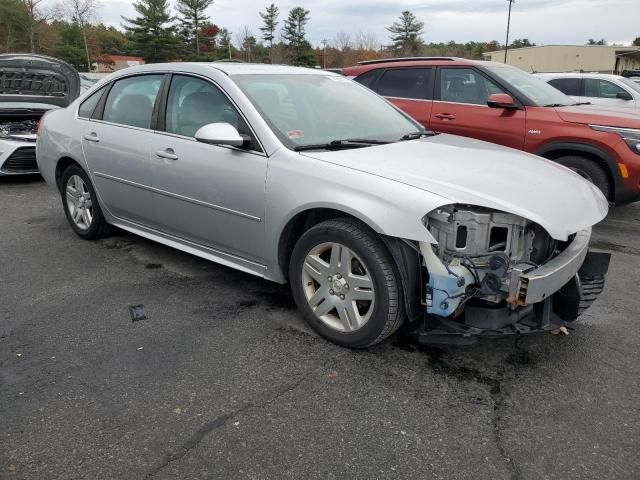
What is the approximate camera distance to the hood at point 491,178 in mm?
2818

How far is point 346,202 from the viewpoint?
3049mm

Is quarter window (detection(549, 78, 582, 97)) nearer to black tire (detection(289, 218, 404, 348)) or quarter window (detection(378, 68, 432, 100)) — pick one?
quarter window (detection(378, 68, 432, 100))

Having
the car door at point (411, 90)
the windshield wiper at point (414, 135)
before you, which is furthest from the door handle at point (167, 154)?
the car door at point (411, 90)

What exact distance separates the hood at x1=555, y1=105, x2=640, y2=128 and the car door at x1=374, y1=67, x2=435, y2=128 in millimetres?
1539

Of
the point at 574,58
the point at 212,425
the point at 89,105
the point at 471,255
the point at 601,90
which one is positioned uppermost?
the point at 574,58

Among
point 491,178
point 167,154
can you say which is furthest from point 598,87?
point 167,154

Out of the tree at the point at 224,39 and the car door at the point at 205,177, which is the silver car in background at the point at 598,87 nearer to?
the car door at the point at 205,177

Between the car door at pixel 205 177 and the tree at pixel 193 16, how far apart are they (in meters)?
71.2

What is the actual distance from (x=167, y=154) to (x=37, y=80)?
17.4 ft

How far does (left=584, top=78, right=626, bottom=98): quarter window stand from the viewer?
1105cm

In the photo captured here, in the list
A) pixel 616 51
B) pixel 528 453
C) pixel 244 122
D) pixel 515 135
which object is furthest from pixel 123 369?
pixel 616 51

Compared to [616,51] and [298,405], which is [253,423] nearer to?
[298,405]

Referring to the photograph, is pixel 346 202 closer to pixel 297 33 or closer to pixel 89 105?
pixel 89 105

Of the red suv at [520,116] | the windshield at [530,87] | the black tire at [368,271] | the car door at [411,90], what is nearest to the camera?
the black tire at [368,271]
